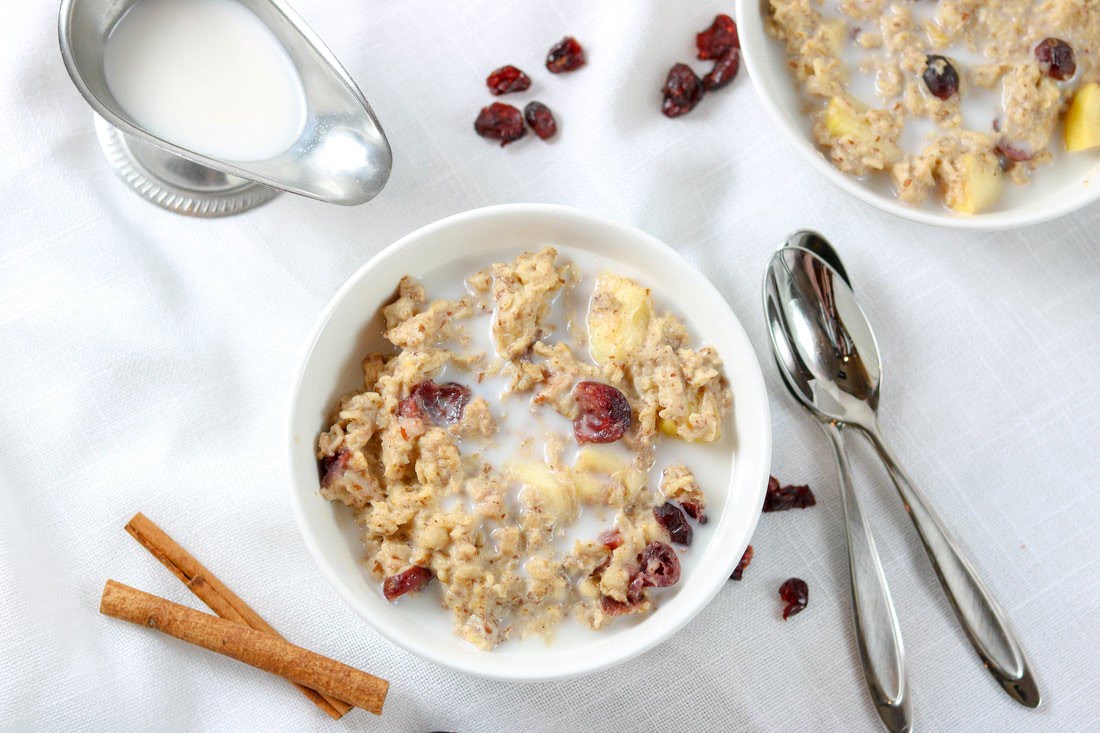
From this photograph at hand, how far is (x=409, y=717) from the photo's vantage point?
5.55 feet

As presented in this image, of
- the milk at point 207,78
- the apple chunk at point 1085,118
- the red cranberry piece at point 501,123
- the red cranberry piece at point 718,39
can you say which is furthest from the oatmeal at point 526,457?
the apple chunk at point 1085,118

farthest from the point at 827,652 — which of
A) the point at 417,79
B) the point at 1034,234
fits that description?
the point at 417,79

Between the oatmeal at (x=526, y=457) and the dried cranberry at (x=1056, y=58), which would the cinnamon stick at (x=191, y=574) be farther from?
the dried cranberry at (x=1056, y=58)

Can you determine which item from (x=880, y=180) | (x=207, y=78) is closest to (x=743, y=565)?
(x=880, y=180)

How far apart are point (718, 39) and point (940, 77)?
0.40 m

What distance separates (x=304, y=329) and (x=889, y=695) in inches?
46.5

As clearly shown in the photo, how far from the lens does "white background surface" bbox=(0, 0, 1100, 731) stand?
67.1 inches

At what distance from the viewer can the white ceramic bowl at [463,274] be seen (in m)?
1.47

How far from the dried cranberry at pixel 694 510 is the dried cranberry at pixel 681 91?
738mm

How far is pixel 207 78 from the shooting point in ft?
5.66

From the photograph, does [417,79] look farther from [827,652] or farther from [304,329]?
[827,652]

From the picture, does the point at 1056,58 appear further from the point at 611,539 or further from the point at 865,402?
the point at 611,539

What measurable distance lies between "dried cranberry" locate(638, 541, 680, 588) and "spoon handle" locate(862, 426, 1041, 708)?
0.48 metres

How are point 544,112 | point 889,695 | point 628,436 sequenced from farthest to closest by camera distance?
point 544,112 < point 889,695 < point 628,436
